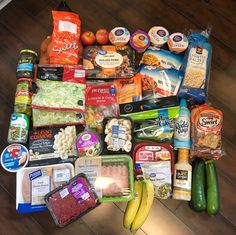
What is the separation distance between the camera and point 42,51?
1.72 m

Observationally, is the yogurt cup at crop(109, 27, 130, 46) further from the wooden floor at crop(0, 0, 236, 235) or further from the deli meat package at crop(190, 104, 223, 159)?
the deli meat package at crop(190, 104, 223, 159)

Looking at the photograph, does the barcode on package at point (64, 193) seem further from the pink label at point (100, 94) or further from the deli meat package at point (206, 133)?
the deli meat package at point (206, 133)

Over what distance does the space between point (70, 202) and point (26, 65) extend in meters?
0.76

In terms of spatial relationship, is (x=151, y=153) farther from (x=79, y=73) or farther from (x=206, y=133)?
(x=79, y=73)

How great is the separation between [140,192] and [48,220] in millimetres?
496

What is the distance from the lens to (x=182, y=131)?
5.13 feet

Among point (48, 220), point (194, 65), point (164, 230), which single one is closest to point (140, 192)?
point (164, 230)

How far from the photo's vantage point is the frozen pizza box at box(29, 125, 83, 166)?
1.56 m

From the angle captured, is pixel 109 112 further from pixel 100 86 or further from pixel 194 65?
pixel 194 65

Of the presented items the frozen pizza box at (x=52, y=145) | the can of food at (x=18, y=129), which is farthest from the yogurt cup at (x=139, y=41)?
the can of food at (x=18, y=129)

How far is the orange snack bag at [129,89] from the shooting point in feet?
5.32

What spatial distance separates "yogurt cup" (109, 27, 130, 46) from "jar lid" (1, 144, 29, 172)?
2.54 ft

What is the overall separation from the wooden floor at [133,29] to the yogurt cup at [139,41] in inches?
5.4

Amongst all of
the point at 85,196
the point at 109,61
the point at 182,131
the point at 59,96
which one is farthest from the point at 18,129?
the point at 182,131
